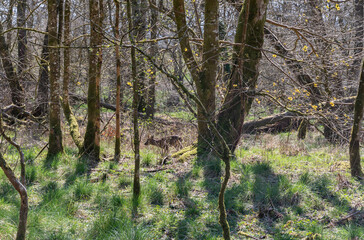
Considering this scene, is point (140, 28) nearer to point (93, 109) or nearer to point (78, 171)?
point (93, 109)

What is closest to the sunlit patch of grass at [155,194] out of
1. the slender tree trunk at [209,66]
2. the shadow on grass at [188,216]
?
the shadow on grass at [188,216]

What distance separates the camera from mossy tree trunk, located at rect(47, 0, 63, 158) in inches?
258

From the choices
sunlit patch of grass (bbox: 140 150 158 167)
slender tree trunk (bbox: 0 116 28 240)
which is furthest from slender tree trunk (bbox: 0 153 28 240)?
sunlit patch of grass (bbox: 140 150 158 167)

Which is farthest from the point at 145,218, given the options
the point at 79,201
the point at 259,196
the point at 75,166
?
the point at 75,166

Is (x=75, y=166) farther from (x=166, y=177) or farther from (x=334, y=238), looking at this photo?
(x=334, y=238)

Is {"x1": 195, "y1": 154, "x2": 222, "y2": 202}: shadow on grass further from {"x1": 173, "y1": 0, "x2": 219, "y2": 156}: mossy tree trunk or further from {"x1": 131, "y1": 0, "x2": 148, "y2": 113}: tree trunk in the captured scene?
{"x1": 131, "y1": 0, "x2": 148, "y2": 113}: tree trunk

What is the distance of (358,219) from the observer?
4625mm

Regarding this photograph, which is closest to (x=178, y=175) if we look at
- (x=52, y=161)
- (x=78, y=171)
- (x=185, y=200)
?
(x=185, y=200)

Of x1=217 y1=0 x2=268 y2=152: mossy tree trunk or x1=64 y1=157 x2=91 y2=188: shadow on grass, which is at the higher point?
x1=217 y1=0 x2=268 y2=152: mossy tree trunk

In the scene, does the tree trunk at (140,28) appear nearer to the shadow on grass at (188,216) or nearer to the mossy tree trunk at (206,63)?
the mossy tree trunk at (206,63)

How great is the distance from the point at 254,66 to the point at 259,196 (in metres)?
2.91

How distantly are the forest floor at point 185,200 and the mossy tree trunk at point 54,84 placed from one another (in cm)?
38

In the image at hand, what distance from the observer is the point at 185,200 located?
5.05 metres

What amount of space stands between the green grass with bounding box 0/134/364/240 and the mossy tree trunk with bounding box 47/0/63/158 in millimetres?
340
